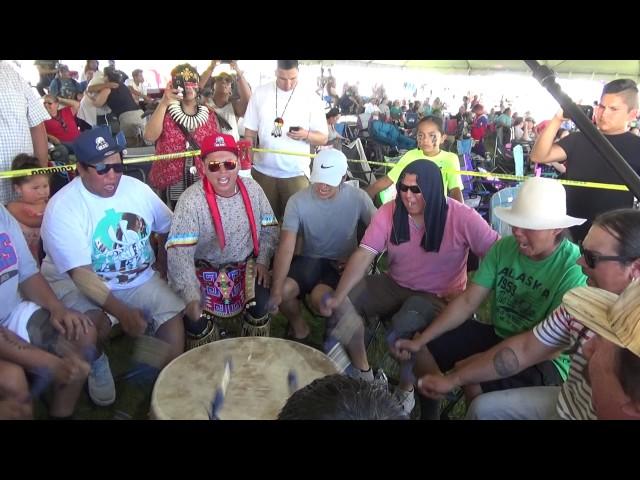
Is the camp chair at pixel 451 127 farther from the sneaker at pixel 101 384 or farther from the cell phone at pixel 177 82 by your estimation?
the sneaker at pixel 101 384

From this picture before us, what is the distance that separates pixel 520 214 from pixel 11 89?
10.0 feet

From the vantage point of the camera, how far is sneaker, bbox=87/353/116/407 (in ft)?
8.64

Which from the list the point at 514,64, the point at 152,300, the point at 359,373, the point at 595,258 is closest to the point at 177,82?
the point at 152,300

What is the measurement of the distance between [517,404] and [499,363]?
0.17 meters

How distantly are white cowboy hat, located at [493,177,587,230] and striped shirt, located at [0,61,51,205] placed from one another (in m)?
2.96

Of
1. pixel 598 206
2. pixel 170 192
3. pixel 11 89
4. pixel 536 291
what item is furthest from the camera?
pixel 170 192

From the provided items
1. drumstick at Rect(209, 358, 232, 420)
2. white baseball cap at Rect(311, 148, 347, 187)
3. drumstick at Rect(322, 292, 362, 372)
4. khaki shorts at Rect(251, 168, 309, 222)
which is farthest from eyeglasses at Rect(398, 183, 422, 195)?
drumstick at Rect(209, 358, 232, 420)

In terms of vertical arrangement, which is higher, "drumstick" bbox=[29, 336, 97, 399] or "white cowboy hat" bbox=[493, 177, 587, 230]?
"white cowboy hat" bbox=[493, 177, 587, 230]

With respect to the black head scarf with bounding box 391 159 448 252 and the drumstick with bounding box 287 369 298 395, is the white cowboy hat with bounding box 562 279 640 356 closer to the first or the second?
the drumstick with bounding box 287 369 298 395

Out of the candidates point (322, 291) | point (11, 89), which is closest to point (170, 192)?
point (11, 89)

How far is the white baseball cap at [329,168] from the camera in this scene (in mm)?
3092

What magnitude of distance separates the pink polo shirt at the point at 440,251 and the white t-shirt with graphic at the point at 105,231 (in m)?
1.32
